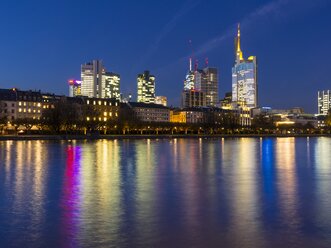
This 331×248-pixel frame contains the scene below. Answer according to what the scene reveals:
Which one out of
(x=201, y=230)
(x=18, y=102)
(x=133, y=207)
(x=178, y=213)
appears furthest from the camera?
(x=18, y=102)

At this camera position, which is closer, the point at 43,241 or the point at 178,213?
the point at 43,241

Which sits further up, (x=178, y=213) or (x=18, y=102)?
(x=18, y=102)

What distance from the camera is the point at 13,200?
50.5 feet

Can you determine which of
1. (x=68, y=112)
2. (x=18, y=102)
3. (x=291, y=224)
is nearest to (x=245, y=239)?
(x=291, y=224)

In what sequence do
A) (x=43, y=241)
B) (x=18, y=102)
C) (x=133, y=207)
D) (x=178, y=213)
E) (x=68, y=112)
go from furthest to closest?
(x=18, y=102) → (x=68, y=112) → (x=133, y=207) → (x=178, y=213) → (x=43, y=241)

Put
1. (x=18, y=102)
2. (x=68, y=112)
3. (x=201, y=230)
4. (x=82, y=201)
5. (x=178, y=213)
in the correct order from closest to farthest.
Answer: (x=201, y=230) → (x=178, y=213) → (x=82, y=201) → (x=68, y=112) → (x=18, y=102)

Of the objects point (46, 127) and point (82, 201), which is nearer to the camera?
point (82, 201)

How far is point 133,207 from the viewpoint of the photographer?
45.8 ft

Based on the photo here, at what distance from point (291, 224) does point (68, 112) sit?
382ft

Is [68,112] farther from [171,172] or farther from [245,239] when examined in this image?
[245,239]

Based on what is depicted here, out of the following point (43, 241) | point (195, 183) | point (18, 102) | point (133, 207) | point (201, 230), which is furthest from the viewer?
point (18, 102)

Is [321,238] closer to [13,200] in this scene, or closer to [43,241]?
[43,241]

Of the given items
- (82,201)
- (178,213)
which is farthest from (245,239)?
(82,201)

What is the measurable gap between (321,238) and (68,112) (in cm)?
11770
